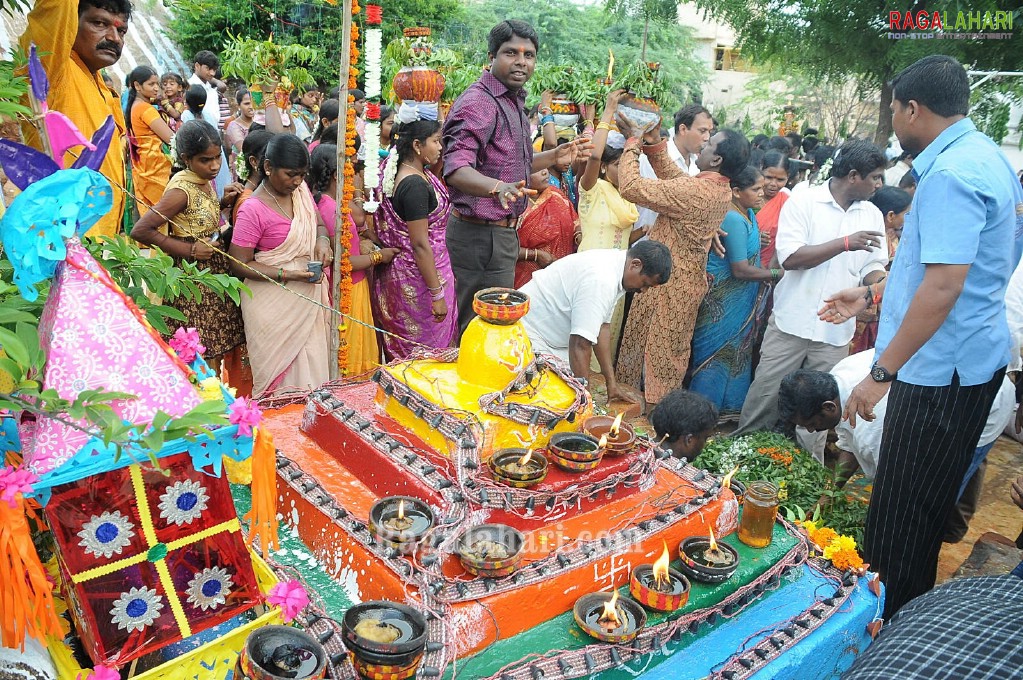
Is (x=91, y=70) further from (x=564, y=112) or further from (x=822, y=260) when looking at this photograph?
(x=564, y=112)

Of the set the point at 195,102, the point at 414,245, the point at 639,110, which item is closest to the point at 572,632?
the point at 414,245

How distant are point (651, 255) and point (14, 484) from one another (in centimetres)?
347

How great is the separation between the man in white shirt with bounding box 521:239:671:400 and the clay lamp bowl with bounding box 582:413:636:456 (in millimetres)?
1114

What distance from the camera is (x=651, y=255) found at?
4.34 m

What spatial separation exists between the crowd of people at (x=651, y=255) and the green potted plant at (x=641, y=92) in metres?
0.10

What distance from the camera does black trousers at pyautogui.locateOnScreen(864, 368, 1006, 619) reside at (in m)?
3.23

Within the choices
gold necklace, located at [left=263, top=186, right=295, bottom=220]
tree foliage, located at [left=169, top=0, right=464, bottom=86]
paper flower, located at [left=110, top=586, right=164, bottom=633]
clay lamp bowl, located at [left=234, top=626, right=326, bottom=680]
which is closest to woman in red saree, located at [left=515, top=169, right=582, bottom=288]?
gold necklace, located at [left=263, top=186, right=295, bottom=220]

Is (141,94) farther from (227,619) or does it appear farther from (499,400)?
(227,619)

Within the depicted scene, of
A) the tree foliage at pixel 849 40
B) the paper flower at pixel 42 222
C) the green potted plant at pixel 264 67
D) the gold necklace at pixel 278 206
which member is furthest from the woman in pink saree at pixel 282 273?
the tree foliage at pixel 849 40

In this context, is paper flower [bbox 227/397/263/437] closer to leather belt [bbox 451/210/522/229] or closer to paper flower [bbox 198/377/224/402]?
paper flower [bbox 198/377/224/402]

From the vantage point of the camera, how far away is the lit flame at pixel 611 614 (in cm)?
239

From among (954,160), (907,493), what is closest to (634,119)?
(954,160)

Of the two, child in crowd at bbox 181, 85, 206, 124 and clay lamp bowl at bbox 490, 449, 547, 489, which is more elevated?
child in crowd at bbox 181, 85, 206, 124

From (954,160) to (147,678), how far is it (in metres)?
3.15
